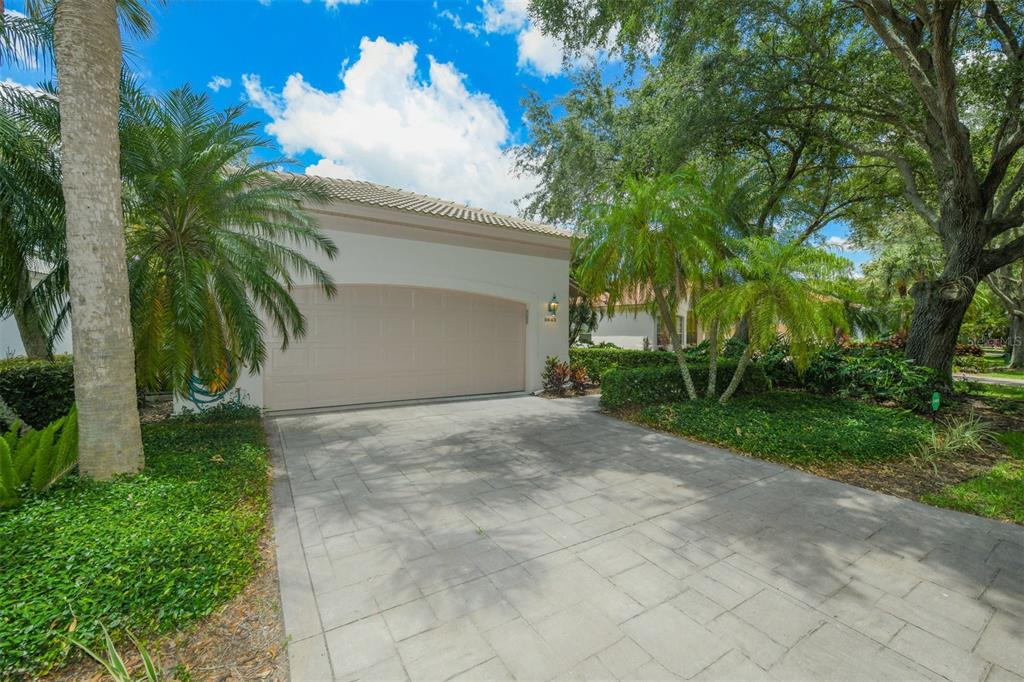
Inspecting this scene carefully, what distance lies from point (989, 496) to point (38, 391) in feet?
44.1

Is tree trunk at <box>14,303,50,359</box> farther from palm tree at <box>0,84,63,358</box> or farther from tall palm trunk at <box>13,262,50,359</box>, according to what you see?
palm tree at <box>0,84,63,358</box>

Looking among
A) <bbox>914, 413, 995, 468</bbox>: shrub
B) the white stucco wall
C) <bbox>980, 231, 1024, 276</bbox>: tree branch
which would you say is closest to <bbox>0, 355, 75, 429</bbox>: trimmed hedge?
the white stucco wall

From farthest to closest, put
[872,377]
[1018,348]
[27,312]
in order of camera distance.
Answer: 1. [1018,348]
2. [872,377]
3. [27,312]

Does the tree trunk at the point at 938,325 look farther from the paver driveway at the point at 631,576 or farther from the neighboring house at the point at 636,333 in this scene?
the neighboring house at the point at 636,333

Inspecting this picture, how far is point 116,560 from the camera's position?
8.91 ft

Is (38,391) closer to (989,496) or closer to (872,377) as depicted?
(989,496)

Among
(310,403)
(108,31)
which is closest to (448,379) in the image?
(310,403)

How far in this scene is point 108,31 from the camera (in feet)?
12.9

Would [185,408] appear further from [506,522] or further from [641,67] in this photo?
[641,67]

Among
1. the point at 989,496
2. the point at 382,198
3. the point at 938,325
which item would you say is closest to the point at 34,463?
the point at 382,198

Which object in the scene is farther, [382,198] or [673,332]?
[382,198]

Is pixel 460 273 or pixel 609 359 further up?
pixel 460 273

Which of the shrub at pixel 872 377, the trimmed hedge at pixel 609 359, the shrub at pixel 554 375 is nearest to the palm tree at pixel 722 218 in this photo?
the shrub at pixel 872 377

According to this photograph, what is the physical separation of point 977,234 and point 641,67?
8222mm
